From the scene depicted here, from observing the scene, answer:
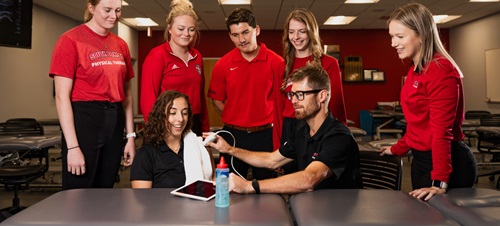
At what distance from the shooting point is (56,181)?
4668mm

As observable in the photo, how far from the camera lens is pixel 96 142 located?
202 cm

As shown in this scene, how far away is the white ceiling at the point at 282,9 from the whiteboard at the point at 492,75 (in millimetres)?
856

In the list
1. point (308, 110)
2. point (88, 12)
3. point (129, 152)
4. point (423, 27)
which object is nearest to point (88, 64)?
point (88, 12)

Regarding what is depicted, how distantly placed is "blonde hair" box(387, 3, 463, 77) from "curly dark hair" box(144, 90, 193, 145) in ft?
3.54

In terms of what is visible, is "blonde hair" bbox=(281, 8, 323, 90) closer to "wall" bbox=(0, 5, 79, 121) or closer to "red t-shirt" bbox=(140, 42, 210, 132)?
"red t-shirt" bbox=(140, 42, 210, 132)

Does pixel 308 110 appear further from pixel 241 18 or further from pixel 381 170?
pixel 241 18

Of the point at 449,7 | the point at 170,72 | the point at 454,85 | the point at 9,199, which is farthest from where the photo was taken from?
the point at 449,7

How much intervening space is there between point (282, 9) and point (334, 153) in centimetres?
708

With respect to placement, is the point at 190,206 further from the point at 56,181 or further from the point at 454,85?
the point at 56,181

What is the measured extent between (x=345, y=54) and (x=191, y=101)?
Answer: 9.31m

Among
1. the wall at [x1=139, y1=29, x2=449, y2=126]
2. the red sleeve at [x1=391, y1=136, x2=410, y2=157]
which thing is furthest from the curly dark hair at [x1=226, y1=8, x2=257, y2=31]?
the wall at [x1=139, y1=29, x2=449, y2=126]

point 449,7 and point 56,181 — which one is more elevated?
point 449,7

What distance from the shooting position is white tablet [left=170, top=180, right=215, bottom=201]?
1422mm

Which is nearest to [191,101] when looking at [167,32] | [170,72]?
[170,72]
